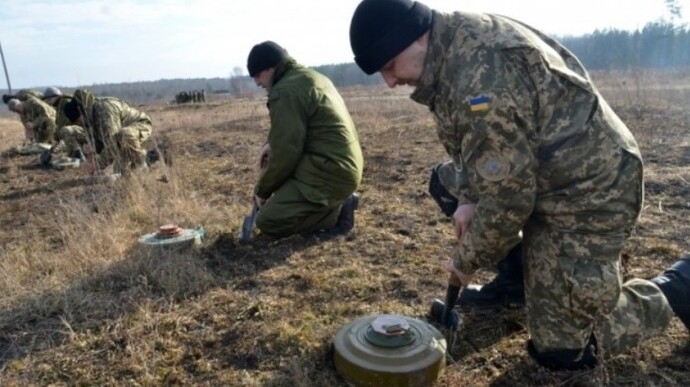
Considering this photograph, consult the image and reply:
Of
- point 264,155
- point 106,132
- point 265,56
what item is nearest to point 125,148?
point 106,132

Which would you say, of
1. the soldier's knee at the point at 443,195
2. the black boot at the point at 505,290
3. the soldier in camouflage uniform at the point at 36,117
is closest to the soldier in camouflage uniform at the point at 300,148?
the soldier's knee at the point at 443,195

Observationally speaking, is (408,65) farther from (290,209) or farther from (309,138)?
(290,209)

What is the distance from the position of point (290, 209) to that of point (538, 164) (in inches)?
98.1

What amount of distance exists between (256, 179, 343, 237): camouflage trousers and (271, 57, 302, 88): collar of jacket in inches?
37.2

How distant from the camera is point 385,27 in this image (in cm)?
206

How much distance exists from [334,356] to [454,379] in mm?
611

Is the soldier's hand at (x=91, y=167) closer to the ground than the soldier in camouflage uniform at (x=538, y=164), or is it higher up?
closer to the ground

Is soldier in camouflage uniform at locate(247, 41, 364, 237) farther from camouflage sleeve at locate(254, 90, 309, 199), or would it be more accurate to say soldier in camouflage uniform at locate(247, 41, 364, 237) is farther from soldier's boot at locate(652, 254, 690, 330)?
soldier's boot at locate(652, 254, 690, 330)

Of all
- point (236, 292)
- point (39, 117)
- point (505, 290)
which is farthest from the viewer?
point (39, 117)

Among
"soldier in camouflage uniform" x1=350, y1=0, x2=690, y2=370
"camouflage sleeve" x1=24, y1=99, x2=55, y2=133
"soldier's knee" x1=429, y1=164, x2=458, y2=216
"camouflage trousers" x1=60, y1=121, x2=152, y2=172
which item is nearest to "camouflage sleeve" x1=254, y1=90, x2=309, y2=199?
"soldier's knee" x1=429, y1=164, x2=458, y2=216

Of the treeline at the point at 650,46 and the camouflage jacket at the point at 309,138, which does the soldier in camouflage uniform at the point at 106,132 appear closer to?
the camouflage jacket at the point at 309,138

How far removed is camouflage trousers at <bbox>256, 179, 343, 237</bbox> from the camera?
4266 millimetres

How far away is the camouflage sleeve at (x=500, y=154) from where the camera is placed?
1984 millimetres

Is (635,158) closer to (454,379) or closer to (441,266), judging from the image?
(454,379)
